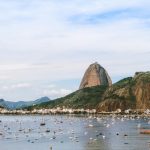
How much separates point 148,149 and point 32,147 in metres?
32.0

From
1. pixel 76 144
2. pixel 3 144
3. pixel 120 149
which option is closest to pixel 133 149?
pixel 120 149

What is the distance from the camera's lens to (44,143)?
492 ft

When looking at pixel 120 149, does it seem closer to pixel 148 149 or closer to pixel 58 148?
pixel 148 149

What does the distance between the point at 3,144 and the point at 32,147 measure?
1509 cm

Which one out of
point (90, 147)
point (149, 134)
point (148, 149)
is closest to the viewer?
point (148, 149)

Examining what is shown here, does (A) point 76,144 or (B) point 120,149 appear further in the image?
(A) point 76,144

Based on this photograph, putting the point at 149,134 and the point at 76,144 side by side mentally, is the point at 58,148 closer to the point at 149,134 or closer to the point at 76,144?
the point at 76,144

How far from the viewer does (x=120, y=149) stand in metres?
128

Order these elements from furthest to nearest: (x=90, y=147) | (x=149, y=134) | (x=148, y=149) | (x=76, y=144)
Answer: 1. (x=149, y=134)
2. (x=76, y=144)
3. (x=90, y=147)
4. (x=148, y=149)

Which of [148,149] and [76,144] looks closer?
[148,149]

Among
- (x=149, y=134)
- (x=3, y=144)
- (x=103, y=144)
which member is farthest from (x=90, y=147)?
(x=149, y=134)

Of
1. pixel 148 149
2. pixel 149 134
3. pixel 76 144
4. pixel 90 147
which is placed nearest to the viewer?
pixel 148 149

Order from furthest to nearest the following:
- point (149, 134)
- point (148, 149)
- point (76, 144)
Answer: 1. point (149, 134)
2. point (76, 144)
3. point (148, 149)

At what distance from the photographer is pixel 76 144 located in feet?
484
